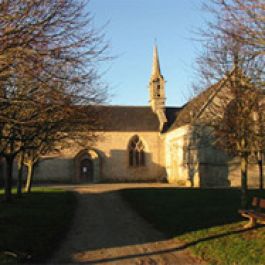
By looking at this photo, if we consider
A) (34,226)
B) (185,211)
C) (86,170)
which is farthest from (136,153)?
(34,226)

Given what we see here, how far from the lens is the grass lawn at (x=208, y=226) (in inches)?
333

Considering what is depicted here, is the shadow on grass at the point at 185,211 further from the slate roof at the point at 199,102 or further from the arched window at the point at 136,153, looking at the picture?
the arched window at the point at 136,153

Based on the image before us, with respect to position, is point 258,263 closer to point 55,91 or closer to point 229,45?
point 55,91

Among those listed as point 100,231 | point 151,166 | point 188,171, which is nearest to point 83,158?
point 151,166

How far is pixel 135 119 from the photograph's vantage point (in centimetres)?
4109

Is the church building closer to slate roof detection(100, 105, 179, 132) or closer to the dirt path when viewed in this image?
slate roof detection(100, 105, 179, 132)

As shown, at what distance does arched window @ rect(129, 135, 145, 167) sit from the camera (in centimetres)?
3962

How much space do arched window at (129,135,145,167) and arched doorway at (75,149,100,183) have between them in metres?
3.79

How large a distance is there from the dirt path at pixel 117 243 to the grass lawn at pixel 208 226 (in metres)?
0.45

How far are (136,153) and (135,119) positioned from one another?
3924mm

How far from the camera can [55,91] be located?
371 inches

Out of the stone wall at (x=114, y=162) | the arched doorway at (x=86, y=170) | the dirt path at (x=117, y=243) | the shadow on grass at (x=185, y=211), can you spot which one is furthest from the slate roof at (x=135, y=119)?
the dirt path at (x=117, y=243)

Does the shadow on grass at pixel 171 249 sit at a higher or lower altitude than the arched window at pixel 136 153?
lower

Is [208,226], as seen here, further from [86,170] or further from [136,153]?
[136,153]
